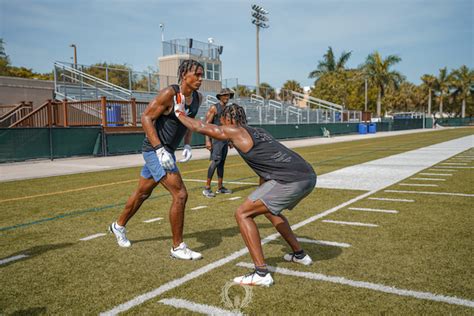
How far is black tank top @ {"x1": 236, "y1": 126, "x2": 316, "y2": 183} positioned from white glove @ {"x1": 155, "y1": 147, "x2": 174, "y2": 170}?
→ 80cm

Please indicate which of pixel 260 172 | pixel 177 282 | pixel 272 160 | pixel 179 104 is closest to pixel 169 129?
Result: pixel 179 104

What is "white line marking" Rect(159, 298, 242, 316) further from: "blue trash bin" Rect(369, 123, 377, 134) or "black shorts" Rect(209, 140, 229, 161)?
"blue trash bin" Rect(369, 123, 377, 134)

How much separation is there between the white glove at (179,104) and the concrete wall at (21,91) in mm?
26466

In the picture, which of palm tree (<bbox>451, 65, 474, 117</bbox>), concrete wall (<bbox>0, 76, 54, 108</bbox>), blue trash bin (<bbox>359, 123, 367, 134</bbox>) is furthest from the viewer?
palm tree (<bbox>451, 65, 474, 117</bbox>)

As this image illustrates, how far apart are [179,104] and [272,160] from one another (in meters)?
1.11

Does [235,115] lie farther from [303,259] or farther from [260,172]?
[303,259]

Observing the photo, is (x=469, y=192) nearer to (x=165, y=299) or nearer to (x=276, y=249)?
(x=276, y=249)

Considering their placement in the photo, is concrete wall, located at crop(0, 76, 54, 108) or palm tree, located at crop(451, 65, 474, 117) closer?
concrete wall, located at crop(0, 76, 54, 108)

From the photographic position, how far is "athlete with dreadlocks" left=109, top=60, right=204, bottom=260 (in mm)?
4023

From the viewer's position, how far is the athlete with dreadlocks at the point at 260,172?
3.43 m

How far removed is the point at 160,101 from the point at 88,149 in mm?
13802

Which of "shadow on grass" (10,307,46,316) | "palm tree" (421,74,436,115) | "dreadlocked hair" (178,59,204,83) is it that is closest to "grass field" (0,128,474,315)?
"shadow on grass" (10,307,46,316)

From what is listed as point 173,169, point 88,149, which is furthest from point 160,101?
point 88,149

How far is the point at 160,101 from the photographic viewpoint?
4.02m
